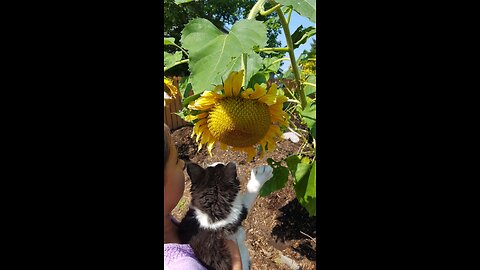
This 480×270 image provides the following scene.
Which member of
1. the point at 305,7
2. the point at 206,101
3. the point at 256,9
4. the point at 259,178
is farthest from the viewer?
the point at 259,178

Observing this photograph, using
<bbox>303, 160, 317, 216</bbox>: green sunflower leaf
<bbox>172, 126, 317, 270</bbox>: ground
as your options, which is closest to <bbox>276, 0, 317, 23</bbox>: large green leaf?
<bbox>303, 160, 317, 216</bbox>: green sunflower leaf

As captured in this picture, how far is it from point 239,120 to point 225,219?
23cm

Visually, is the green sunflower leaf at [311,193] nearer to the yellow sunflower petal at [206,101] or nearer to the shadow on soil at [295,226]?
the yellow sunflower petal at [206,101]

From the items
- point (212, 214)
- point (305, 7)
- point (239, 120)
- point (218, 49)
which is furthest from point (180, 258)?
point (305, 7)

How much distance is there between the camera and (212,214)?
0.79m

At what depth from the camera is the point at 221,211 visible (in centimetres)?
81

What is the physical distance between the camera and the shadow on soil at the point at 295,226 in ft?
5.86

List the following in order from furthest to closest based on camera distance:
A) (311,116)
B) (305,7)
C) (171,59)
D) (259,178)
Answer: (259,178) → (171,59) → (311,116) → (305,7)

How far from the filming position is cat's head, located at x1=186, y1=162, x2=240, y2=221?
30.5 inches

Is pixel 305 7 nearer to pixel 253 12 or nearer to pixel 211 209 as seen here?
pixel 253 12
